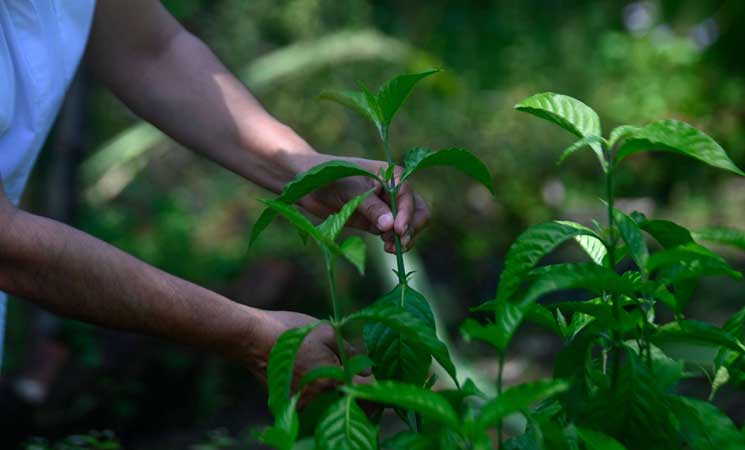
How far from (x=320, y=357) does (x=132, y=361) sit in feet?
8.36

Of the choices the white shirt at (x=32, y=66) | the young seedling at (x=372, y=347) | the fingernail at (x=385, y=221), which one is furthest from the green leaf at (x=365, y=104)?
the white shirt at (x=32, y=66)

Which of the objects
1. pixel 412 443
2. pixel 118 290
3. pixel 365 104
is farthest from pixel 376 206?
pixel 412 443

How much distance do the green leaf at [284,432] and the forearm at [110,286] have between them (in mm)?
372

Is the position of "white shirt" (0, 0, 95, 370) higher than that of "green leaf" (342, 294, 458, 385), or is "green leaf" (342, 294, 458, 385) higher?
"white shirt" (0, 0, 95, 370)

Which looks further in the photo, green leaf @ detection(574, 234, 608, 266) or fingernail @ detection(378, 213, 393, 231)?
fingernail @ detection(378, 213, 393, 231)

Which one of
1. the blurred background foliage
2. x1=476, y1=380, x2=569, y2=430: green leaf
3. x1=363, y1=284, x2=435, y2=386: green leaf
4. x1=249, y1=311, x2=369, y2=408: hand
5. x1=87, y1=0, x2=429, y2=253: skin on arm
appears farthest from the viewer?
the blurred background foliage

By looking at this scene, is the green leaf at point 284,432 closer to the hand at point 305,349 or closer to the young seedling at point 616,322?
→ the young seedling at point 616,322

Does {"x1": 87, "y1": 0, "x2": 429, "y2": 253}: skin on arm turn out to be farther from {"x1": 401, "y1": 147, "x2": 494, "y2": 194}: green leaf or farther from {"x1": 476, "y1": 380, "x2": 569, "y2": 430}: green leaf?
{"x1": 476, "y1": 380, "x2": 569, "y2": 430}: green leaf

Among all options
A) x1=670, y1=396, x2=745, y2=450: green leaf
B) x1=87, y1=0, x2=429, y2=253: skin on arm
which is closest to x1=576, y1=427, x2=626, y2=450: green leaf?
x1=670, y1=396, x2=745, y2=450: green leaf

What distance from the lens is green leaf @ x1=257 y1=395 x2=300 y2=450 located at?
905mm

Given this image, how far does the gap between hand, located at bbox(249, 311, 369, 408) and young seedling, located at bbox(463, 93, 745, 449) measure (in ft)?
0.83

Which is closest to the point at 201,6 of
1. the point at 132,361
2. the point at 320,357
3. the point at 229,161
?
the point at 132,361

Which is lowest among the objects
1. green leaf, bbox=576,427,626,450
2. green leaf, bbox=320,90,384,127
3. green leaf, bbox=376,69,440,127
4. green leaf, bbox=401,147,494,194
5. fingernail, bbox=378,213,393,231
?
green leaf, bbox=576,427,626,450

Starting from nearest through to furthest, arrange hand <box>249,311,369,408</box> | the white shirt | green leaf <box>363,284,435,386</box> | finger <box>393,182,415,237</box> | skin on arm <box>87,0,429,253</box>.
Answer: green leaf <box>363,284,435,386</box>, hand <box>249,311,369,408</box>, finger <box>393,182,415,237</box>, the white shirt, skin on arm <box>87,0,429,253</box>
